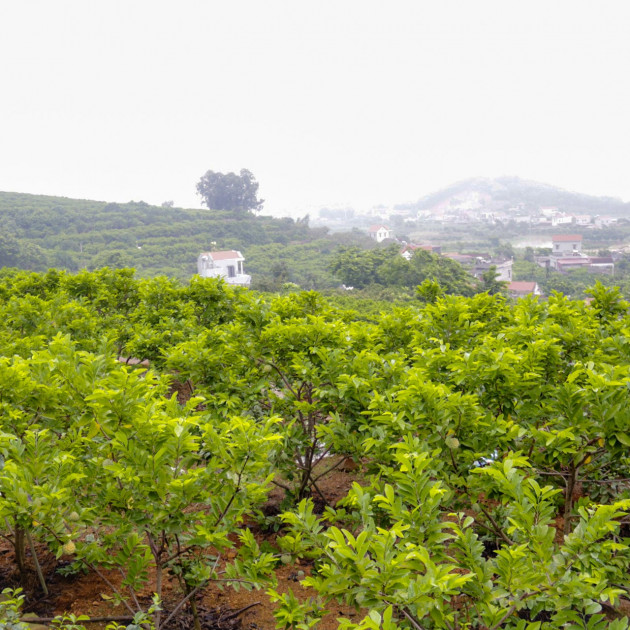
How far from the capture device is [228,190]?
75.5 m

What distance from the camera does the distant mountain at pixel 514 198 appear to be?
134 metres

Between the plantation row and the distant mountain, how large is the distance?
131 metres

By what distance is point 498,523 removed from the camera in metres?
2.83

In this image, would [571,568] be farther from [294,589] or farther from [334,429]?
[294,589]

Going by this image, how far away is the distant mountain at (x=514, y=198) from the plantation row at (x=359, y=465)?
5171 inches

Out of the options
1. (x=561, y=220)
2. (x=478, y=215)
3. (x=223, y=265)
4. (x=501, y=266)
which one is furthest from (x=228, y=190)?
(x=478, y=215)

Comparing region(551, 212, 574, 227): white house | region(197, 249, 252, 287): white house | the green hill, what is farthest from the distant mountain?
region(197, 249, 252, 287): white house

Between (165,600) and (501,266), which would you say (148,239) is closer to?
(501,266)

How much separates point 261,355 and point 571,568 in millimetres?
2617

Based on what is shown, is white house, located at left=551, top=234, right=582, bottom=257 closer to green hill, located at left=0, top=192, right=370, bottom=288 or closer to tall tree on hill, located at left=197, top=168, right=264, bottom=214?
green hill, located at left=0, top=192, right=370, bottom=288

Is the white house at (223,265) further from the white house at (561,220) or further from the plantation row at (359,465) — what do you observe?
the white house at (561,220)

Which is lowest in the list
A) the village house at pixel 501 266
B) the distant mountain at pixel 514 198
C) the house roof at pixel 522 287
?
the house roof at pixel 522 287

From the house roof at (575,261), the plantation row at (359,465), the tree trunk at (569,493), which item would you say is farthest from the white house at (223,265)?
the tree trunk at (569,493)

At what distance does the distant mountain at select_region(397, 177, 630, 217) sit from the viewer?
440 feet
